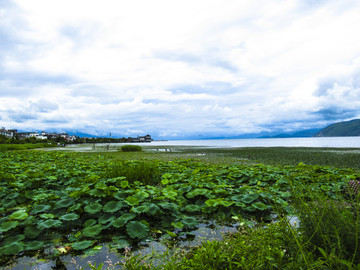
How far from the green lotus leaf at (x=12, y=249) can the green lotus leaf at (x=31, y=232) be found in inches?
12.4

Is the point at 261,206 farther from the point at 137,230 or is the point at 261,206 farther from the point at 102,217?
the point at 102,217

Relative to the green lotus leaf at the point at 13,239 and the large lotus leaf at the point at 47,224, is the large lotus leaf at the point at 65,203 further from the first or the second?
Result: the green lotus leaf at the point at 13,239

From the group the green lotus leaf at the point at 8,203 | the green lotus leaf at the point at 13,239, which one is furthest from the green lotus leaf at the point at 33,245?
the green lotus leaf at the point at 8,203

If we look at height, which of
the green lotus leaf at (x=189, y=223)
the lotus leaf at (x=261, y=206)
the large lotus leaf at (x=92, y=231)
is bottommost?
the green lotus leaf at (x=189, y=223)

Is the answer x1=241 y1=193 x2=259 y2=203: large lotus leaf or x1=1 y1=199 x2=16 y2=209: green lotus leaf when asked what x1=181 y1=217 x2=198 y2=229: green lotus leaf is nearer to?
x1=241 y1=193 x2=259 y2=203: large lotus leaf

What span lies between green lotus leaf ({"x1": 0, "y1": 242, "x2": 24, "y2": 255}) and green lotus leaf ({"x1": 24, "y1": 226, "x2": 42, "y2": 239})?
1.04 feet

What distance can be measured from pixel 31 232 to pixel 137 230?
156cm

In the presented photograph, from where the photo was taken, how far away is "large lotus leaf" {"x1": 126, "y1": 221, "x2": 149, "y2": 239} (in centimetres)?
284

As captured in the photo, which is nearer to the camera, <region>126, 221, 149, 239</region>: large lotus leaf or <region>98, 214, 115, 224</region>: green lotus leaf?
<region>126, 221, 149, 239</region>: large lotus leaf

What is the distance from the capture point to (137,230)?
2.95 m

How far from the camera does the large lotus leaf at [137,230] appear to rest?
2.84m

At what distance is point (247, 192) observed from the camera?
4703 millimetres

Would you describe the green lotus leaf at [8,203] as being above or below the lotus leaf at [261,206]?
above

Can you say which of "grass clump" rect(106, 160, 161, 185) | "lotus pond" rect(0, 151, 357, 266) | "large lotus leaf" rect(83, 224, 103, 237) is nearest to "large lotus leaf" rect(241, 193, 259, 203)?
"lotus pond" rect(0, 151, 357, 266)
